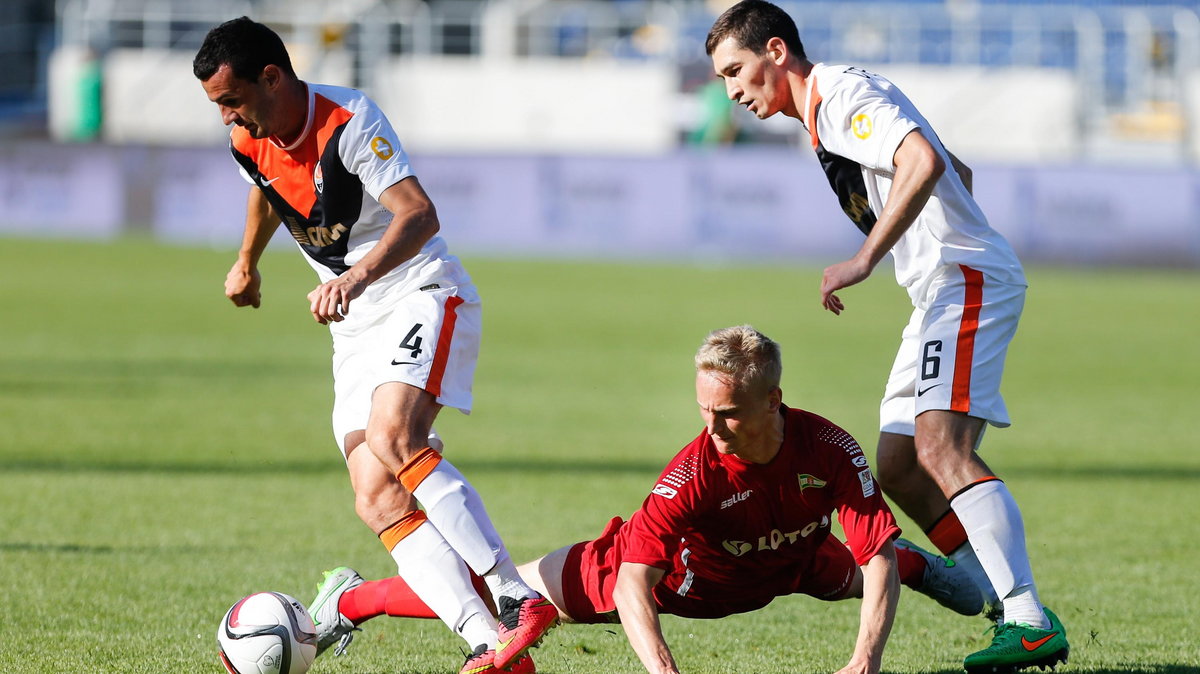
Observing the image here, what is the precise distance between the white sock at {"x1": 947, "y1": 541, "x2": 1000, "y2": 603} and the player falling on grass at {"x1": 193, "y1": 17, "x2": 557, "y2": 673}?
157 centimetres

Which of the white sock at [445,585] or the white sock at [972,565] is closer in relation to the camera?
the white sock at [445,585]

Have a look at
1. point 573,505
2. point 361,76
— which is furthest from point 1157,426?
point 361,76

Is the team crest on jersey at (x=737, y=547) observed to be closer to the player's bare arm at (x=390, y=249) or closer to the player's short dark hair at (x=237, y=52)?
the player's bare arm at (x=390, y=249)

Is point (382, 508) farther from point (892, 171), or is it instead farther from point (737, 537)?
point (892, 171)

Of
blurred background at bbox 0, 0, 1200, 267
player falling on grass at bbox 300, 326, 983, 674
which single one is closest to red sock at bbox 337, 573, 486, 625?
player falling on grass at bbox 300, 326, 983, 674

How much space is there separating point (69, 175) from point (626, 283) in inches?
383

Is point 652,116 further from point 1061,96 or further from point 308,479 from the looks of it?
point 308,479

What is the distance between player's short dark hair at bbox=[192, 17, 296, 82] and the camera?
4750 millimetres

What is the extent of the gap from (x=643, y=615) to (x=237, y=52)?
2162 mm

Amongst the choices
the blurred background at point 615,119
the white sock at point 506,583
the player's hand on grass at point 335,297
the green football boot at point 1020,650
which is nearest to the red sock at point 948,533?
the green football boot at point 1020,650

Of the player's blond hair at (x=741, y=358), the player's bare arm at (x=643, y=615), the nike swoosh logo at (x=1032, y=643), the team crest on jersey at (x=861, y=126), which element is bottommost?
the nike swoosh logo at (x=1032, y=643)

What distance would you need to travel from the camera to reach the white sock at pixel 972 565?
5.20 meters

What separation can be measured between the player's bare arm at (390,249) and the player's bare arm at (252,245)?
825mm

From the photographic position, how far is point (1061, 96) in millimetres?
28281
